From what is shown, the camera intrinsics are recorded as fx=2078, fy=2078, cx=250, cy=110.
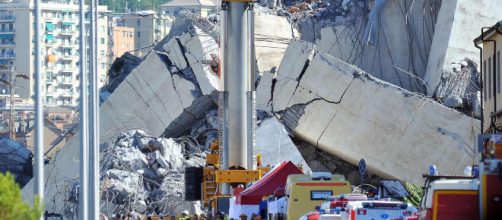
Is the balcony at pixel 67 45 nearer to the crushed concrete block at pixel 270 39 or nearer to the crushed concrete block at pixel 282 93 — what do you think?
the crushed concrete block at pixel 270 39

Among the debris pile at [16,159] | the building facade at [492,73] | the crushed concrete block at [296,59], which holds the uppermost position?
the crushed concrete block at [296,59]

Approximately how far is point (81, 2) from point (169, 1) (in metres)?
163

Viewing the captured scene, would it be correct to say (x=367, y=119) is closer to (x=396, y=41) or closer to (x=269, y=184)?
(x=396, y=41)

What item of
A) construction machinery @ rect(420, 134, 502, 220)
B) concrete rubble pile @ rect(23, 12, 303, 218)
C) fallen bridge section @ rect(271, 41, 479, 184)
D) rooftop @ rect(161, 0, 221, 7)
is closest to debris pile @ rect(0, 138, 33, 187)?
concrete rubble pile @ rect(23, 12, 303, 218)

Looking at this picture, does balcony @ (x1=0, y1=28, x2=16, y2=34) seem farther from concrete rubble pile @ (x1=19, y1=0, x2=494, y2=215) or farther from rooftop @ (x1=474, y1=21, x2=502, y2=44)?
rooftop @ (x1=474, y1=21, x2=502, y2=44)

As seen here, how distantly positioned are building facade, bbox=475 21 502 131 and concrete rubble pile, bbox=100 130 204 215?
1186cm

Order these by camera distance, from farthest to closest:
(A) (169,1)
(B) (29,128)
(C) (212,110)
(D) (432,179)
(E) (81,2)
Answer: (A) (169,1) < (B) (29,128) < (C) (212,110) < (E) (81,2) < (D) (432,179)

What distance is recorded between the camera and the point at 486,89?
42844 mm

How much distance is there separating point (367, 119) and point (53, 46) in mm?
125066

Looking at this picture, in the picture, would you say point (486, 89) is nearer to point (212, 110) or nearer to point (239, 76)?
point (239, 76)

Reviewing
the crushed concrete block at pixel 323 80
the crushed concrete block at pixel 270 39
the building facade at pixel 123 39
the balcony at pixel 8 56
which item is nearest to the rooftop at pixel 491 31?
the crushed concrete block at pixel 323 80

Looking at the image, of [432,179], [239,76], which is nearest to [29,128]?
[239,76]

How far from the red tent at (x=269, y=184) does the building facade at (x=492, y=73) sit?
13.5ft

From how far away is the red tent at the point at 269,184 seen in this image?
131 feet
